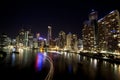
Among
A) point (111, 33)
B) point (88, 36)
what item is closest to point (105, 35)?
point (111, 33)

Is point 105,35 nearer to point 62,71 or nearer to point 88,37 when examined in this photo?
point 88,37

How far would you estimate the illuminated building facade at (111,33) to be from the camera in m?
111

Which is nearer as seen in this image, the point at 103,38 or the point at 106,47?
the point at 106,47

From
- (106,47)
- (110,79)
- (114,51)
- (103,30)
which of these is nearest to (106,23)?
(103,30)

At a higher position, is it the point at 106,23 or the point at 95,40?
the point at 106,23

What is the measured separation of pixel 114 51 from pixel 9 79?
88.7 meters

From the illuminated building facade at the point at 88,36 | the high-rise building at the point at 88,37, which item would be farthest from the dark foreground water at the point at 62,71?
the illuminated building facade at the point at 88,36

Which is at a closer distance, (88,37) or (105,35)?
(105,35)

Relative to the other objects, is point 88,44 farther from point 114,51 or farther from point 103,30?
point 114,51

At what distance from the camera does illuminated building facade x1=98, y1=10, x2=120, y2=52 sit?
111 m

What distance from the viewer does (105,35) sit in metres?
128

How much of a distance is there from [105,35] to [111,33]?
10.8 m

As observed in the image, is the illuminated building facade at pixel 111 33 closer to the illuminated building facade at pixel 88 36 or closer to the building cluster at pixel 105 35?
the building cluster at pixel 105 35

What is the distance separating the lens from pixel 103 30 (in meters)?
133
